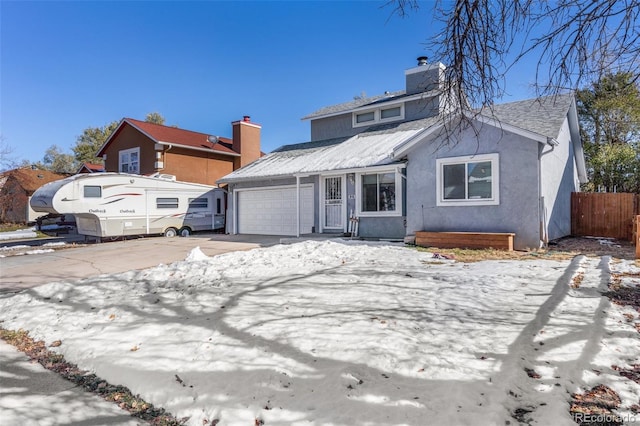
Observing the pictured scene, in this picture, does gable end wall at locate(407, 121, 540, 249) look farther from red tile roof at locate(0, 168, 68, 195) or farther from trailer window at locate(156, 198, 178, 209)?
red tile roof at locate(0, 168, 68, 195)

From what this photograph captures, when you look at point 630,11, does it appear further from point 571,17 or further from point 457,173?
point 457,173

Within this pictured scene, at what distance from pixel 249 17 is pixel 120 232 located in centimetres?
1044

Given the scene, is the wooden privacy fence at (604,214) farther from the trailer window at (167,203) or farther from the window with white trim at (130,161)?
the window with white trim at (130,161)

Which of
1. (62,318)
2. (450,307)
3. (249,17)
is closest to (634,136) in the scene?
(249,17)

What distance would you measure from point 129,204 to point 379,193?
11011mm

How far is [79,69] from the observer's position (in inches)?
669

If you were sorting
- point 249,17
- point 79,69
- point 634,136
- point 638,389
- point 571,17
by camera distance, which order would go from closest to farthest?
point 638,389 < point 571,17 < point 249,17 < point 79,69 < point 634,136

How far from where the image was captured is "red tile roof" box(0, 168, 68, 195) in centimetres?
2691

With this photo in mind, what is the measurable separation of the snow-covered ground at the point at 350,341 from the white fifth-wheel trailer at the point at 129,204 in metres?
9.08

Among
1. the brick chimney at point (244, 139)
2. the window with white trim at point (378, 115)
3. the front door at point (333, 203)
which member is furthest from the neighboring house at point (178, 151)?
the front door at point (333, 203)

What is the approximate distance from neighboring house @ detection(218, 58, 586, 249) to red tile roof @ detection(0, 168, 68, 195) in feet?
67.0

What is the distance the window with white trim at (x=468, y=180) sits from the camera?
1024 centimetres

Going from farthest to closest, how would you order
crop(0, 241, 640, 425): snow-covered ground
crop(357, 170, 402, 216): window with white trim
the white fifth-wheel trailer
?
1. the white fifth-wheel trailer
2. crop(357, 170, 402, 216): window with white trim
3. crop(0, 241, 640, 425): snow-covered ground

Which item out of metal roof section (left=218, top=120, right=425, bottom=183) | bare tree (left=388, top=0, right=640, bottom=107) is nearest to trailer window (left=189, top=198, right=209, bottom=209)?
metal roof section (left=218, top=120, right=425, bottom=183)
